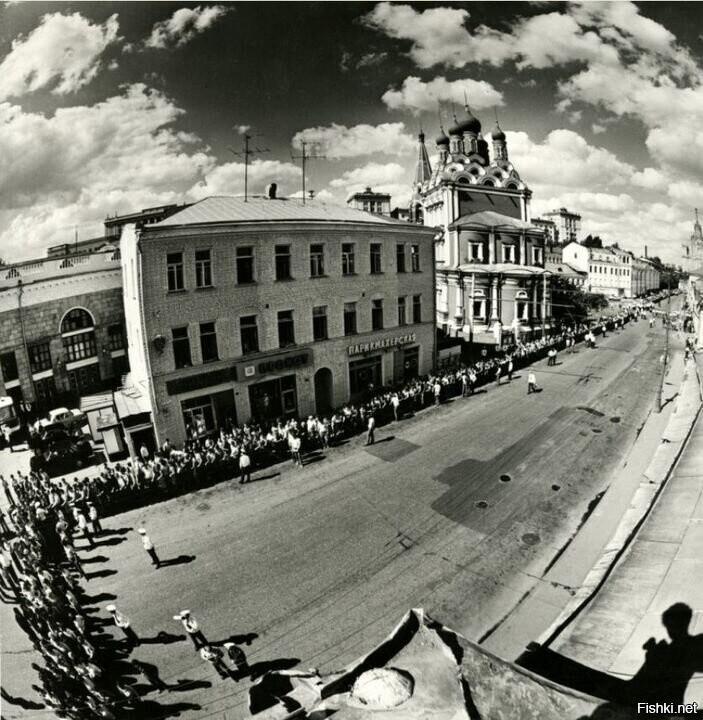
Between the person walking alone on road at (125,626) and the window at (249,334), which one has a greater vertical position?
the window at (249,334)

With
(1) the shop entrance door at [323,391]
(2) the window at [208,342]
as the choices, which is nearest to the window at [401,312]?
(1) the shop entrance door at [323,391]

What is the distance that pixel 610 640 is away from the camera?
7.68 metres

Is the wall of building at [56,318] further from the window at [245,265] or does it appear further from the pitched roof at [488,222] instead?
the pitched roof at [488,222]

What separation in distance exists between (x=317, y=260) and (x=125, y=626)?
18.5 m

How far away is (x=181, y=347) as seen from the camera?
→ 20.1m

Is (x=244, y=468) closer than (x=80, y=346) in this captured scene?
Yes

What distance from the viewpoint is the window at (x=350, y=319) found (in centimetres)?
2500

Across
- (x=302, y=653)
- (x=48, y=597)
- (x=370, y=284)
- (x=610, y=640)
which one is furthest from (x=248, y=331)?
(x=610, y=640)


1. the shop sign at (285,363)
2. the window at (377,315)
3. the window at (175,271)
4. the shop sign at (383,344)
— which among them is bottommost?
the shop sign at (285,363)

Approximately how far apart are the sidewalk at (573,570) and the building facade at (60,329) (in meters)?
24.2

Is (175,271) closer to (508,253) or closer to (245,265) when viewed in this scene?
(245,265)

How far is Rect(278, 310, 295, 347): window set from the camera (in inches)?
892

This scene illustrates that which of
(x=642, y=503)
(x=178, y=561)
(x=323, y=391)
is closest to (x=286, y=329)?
(x=323, y=391)

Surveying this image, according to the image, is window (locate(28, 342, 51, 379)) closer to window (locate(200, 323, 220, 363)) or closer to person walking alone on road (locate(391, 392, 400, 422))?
window (locate(200, 323, 220, 363))
